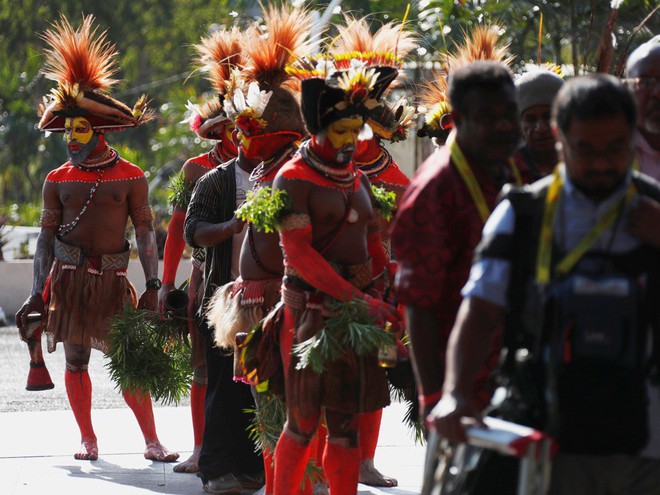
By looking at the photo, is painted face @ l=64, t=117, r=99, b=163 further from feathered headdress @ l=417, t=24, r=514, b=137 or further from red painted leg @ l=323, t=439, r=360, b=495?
red painted leg @ l=323, t=439, r=360, b=495

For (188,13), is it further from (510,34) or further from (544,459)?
(544,459)

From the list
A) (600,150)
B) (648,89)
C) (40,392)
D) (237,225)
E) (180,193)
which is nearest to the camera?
(600,150)

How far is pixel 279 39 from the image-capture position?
6.35m

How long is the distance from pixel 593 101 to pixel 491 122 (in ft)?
2.16

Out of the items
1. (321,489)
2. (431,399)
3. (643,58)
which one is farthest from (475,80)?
(321,489)

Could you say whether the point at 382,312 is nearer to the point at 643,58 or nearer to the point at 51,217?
the point at 643,58

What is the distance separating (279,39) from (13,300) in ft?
35.7

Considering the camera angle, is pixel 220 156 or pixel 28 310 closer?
pixel 220 156

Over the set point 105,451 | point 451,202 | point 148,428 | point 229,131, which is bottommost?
point 105,451

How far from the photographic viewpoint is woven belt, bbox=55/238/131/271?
773cm

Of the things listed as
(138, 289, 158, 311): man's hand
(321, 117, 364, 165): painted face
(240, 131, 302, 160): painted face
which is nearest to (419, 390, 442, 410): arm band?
(321, 117, 364, 165): painted face

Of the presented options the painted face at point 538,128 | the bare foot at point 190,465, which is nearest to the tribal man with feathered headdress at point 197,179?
the bare foot at point 190,465

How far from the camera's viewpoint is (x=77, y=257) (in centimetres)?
773

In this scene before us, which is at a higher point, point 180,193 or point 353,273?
point 180,193
